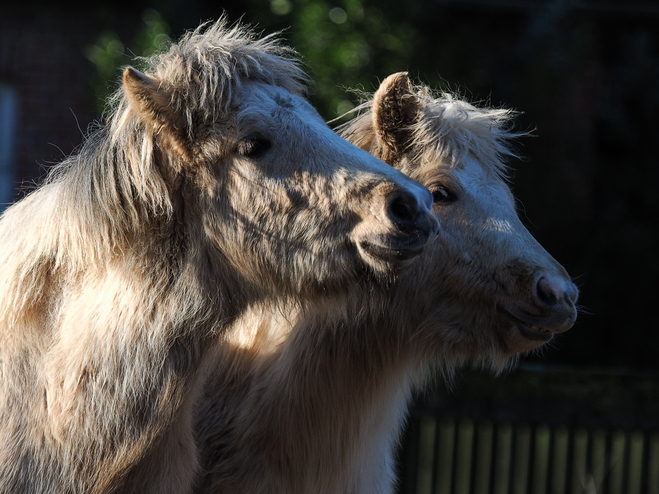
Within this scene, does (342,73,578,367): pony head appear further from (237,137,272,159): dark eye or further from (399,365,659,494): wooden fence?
(399,365,659,494): wooden fence

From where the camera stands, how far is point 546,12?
22.3 ft

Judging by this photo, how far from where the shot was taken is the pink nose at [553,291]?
260 centimetres

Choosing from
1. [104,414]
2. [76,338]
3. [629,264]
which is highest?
[629,264]

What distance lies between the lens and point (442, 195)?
2.86 m

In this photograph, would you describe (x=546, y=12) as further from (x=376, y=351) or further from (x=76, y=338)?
(x=76, y=338)

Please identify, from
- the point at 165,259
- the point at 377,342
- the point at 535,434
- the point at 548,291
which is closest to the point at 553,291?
the point at 548,291

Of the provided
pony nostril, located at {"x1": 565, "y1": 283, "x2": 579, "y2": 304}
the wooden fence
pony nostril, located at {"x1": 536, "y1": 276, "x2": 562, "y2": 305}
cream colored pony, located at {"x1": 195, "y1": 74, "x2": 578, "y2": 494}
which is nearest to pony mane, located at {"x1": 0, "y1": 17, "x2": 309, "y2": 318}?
cream colored pony, located at {"x1": 195, "y1": 74, "x2": 578, "y2": 494}

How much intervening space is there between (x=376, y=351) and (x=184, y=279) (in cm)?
100

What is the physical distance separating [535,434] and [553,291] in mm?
3654

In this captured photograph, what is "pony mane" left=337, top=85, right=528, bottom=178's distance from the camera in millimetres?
2986

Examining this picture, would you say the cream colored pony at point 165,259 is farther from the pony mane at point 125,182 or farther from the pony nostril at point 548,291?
the pony nostril at point 548,291

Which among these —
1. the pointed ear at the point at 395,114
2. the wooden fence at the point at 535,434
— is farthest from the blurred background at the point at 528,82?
the pointed ear at the point at 395,114

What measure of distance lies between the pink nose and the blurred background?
3.35 m

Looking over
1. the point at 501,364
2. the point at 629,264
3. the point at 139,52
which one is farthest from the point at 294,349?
the point at 629,264
